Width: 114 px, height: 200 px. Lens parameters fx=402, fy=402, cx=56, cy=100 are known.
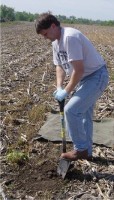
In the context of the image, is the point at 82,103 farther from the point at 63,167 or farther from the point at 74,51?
the point at 63,167

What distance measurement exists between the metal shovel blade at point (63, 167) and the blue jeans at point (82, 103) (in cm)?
24

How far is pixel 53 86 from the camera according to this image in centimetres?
1061

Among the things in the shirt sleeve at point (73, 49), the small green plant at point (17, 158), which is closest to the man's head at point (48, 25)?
the shirt sleeve at point (73, 49)

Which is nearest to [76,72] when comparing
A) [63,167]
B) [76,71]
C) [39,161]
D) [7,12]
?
[76,71]

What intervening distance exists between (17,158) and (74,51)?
1.81 meters

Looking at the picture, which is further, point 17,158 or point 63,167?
point 17,158

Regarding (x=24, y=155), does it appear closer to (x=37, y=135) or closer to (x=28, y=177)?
(x=28, y=177)

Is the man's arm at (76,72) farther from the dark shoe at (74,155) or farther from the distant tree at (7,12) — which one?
the distant tree at (7,12)

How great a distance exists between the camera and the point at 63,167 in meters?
5.43

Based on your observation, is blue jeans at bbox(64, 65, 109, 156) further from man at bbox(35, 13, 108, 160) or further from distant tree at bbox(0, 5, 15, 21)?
distant tree at bbox(0, 5, 15, 21)

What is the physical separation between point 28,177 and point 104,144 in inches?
63.0

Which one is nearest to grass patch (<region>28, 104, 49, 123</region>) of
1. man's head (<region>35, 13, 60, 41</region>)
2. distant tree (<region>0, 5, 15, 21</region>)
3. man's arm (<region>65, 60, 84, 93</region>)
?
man's arm (<region>65, 60, 84, 93</region>)

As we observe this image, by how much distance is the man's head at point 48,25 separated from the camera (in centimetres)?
498

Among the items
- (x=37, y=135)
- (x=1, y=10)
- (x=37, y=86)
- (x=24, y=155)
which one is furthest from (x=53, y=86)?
(x=1, y=10)
